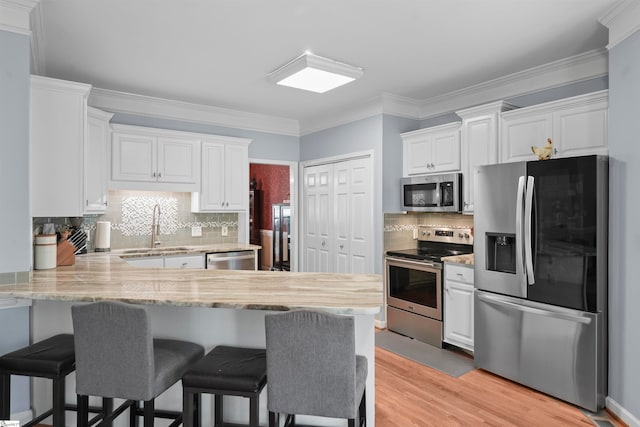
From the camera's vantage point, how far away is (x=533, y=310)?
302 cm

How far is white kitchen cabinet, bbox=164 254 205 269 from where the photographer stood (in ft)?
14.5

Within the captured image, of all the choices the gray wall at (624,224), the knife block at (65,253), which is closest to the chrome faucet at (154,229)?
the knife block at (65,253)

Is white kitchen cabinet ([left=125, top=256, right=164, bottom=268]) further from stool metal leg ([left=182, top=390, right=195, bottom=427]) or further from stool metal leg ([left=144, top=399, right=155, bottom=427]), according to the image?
stool metal leg ([left=182, top=390, right=195, bottom=427])

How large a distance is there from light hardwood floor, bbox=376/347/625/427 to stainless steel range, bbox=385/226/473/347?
2.26 feet

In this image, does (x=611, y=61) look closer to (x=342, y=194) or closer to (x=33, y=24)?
(x=342, y=194)

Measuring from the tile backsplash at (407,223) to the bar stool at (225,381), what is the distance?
2.91m

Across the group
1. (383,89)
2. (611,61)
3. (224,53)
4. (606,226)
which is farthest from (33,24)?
(606,226)

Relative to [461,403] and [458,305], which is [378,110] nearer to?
[458,305]

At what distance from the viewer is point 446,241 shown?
14.8 ft

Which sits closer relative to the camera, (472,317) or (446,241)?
(472,317)

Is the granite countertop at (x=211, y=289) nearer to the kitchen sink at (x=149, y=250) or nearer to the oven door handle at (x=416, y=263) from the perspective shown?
the kitchen sink at (x=149, y=250)

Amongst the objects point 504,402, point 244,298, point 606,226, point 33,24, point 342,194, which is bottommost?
point 504,402

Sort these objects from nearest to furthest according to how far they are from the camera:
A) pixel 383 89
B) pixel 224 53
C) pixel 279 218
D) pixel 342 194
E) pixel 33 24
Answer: pixel 33 24 < pixel 224 53 < pixel 383 89 < pixel 342 194 < pixel 279 218

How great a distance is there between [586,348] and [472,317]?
3.20 feet
